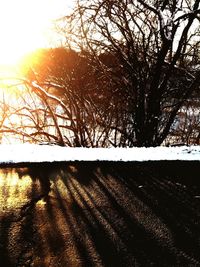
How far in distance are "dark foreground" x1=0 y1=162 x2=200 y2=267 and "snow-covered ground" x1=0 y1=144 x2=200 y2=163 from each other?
11 cm

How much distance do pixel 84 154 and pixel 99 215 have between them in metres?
1.42

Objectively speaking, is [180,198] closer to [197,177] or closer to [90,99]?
[197,177]

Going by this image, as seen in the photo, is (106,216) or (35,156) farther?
(35,156)

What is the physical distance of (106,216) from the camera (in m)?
2.75

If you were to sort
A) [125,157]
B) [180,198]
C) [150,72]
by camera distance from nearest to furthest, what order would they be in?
1. [180,198]
2. [125,157]
3. [150,72]

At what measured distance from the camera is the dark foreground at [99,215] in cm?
223

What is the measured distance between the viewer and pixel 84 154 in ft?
13.5

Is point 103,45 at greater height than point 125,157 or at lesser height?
greater

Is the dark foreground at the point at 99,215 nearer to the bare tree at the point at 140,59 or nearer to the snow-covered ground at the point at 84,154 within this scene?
the snow-covered ground at the point at 84,154

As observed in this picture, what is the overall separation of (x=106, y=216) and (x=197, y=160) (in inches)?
71.7

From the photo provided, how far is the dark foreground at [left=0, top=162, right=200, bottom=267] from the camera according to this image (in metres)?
2.23

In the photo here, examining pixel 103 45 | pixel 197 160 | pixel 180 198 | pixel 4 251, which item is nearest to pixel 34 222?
pixel 4 251

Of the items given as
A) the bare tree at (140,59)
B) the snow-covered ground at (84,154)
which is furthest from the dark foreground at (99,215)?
the bare tree at (140,59)

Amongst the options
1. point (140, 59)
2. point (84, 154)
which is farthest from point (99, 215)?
point (140, 59)
